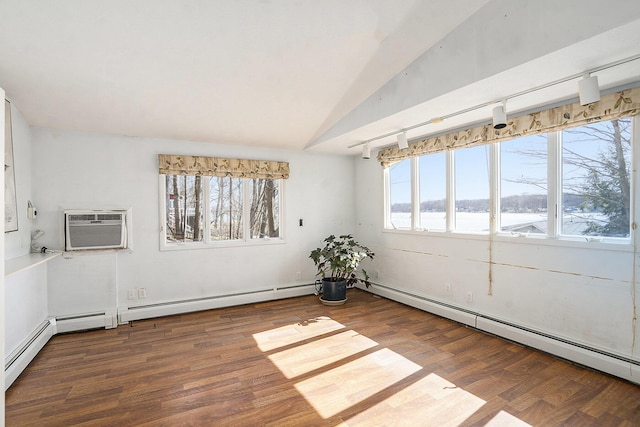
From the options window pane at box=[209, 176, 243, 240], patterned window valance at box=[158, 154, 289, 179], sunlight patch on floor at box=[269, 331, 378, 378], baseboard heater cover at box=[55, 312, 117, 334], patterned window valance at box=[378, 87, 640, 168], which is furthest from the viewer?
window pane at box=[209, 176, 243, 240]

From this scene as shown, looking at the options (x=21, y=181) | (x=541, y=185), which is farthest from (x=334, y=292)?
(x=21, y=181)

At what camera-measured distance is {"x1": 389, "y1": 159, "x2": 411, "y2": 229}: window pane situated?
457cm

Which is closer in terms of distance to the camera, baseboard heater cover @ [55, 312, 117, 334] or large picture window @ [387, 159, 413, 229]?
baseboard heater cover @ [55, 312, 117, 334]

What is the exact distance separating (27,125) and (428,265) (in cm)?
481

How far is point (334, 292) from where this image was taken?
4469 mm

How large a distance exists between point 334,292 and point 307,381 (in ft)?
Result: 6.61

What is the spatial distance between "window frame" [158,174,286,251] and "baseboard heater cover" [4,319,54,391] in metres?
1.34

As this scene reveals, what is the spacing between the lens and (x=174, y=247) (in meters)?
4.11

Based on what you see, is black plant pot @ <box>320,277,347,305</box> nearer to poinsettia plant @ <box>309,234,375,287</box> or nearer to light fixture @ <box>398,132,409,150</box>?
poinsettia plant @ <box>309,234,375,287</box>

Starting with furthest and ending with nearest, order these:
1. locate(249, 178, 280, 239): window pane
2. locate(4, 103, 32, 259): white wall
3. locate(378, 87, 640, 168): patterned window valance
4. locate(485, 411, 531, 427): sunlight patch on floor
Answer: locate(249, 178, 280, 239): window pane
locate(4, 103, 32, 259): white wall
locate(378, 87, 640, 168): patterned window valance
locate(485, 411, 531, 427): sunlight patch on floor

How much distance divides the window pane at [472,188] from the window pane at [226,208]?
2.94 meters

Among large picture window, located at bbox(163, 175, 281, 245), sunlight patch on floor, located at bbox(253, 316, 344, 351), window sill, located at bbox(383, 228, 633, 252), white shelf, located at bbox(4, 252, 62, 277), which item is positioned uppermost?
large picture window, located at bbox(163, 175, 281, 245)

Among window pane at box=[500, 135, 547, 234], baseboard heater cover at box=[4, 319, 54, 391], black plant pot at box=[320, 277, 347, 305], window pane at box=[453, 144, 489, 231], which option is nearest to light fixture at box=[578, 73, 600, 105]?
window pane at box=[500, 135, 547, 234]

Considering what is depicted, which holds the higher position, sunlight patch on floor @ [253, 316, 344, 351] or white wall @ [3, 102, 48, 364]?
white wall @ [3, 102, 48, 364]
